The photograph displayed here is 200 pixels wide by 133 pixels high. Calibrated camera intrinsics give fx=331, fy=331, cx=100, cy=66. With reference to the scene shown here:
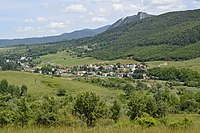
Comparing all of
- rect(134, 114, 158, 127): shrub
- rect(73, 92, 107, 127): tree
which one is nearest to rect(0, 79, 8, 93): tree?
rect(73, 92, 107, 127): tree

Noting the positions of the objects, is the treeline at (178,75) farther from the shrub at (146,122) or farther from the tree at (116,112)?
the shrub at (146,122)

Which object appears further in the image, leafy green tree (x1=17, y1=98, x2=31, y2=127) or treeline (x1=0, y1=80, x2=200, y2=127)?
leafy green tree (x1=17, y1=98, x2=31, y2=127)

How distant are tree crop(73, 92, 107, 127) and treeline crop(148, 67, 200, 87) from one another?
80.0 m

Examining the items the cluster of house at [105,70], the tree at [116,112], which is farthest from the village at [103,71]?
the tree at [116,112]

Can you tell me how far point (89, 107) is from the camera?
41688 millimetres

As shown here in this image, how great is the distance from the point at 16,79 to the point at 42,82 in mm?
12334

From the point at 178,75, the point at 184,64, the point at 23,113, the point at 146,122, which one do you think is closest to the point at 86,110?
the point at 23,113

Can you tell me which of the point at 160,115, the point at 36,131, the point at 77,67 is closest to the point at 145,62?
the point at 77,67

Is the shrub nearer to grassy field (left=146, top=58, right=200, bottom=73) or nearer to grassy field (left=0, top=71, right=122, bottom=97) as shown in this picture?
grassy field (left=0, top=71, right=122, bottom=97)

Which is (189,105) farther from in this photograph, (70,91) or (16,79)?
(16,79)

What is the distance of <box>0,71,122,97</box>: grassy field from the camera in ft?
343

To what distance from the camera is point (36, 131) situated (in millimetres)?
5852

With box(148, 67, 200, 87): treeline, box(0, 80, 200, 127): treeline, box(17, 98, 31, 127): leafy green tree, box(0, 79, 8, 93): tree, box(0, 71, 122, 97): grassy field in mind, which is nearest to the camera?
box(0, 80, 200, 127): treeline

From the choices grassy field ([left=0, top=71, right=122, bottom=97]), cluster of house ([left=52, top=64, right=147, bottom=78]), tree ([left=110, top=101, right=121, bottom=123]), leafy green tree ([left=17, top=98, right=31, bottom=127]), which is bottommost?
cluster of house ([left=52, top=64, right=147, bottom=78])
